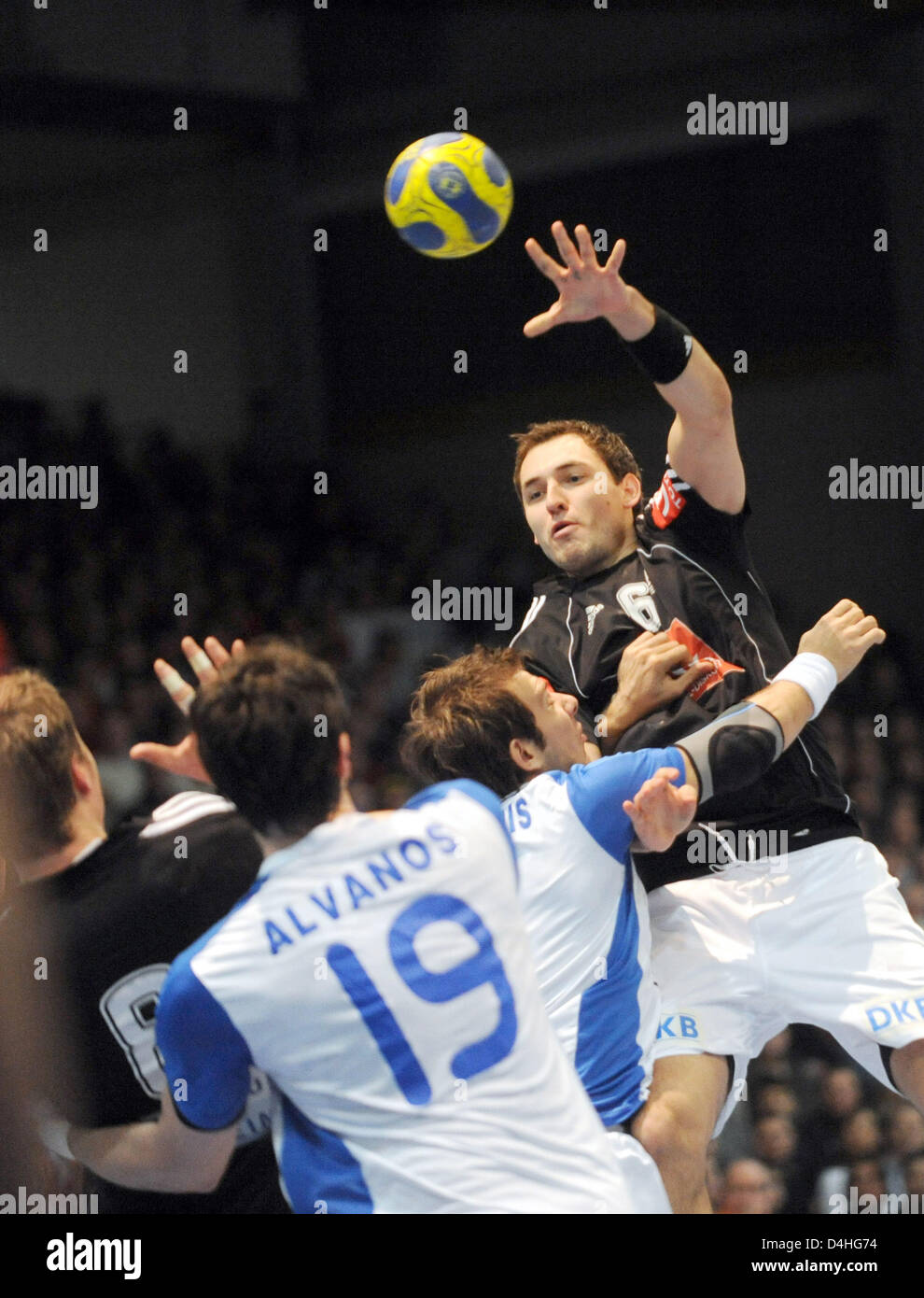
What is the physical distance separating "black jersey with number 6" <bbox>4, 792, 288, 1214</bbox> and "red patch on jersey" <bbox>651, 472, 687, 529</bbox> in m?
1.86

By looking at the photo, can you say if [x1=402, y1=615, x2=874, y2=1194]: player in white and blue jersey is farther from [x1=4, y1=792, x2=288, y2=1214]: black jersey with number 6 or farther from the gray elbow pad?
[x1=4, y1=792, x2=288, y2=1214]: black jersey with number 6

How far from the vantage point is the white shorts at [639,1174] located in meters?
3.31

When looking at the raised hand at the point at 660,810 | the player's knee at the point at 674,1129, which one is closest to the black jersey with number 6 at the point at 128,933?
the raised hand at the point at 660,810

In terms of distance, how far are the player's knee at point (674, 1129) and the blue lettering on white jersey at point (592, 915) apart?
9 cm

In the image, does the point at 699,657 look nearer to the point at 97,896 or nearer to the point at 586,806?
the point at 586,806

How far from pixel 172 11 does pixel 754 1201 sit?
9712 millimetres

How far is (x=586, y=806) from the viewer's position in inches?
136

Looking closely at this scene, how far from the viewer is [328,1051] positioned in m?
2.75

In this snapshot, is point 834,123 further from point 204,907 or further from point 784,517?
point 204,907

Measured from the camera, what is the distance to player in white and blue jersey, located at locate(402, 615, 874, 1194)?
136 inches

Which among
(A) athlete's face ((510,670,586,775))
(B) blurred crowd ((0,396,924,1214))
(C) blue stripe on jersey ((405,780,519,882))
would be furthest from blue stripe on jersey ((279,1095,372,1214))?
(B) blurred crowd ((0,396,924,1214))

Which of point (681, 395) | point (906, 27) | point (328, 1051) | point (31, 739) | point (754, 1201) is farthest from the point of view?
point (906, 27)

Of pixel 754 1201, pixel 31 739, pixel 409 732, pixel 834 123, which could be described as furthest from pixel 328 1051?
pixel 834 123

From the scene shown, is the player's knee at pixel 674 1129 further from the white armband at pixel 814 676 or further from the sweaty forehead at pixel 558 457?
the sweaty forehead at pixel 558 457
